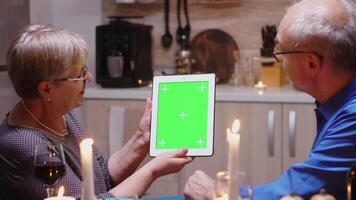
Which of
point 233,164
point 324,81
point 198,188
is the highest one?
point 324,81

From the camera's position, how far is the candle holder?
142cm

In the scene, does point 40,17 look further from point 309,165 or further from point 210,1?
point 309,165

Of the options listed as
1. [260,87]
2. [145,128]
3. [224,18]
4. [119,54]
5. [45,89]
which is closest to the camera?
[45,89]

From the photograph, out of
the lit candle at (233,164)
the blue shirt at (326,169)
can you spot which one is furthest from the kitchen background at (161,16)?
the lit candle at (233,164)

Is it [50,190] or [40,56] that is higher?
[40,56]

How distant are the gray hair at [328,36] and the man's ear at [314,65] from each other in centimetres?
2

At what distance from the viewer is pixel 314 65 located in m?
1.91

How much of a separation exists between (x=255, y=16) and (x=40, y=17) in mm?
1323

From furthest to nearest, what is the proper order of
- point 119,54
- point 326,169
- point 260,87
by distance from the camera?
point 119,54 → point 260,87 → point 326,169

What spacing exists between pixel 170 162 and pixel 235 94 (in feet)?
5.08

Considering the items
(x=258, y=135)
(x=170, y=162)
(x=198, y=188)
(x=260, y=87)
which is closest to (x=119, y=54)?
(x=260, y=87)

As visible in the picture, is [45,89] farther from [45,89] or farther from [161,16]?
[161,16]

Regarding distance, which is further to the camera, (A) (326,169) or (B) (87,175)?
(A) (326,169)

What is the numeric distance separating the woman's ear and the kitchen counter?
5.14ft
